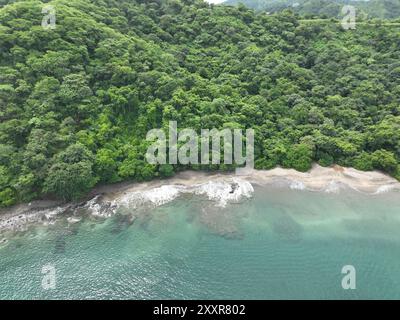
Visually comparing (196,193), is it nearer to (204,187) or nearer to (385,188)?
(204,187)

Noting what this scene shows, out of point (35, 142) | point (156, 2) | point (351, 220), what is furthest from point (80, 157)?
point (156, 2)

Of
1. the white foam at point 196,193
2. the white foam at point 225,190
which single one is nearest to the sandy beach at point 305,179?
the white foam at point 196,193

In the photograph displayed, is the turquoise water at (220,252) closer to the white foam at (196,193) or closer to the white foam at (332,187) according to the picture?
the white foam at (196,193)

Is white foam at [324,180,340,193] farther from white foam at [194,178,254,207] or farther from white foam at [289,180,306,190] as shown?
white foam at [194,178,254,207]

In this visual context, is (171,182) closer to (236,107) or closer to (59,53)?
(236,107)

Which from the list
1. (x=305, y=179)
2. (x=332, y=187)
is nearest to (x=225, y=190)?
(x=305, y=179)

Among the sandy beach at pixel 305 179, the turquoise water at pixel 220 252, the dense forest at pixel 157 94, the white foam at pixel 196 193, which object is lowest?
the turquoise water at pixel 220 252
